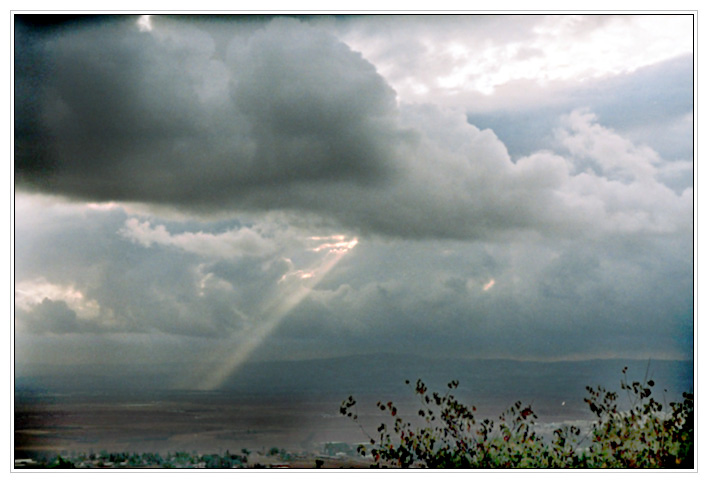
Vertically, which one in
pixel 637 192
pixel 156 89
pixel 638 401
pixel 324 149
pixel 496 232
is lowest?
pixel 638 401

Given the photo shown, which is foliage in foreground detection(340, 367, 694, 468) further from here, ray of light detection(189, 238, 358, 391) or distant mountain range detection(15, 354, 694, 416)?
ray of light detection(189, 238, 358, 391)

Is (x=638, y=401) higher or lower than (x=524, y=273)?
lower

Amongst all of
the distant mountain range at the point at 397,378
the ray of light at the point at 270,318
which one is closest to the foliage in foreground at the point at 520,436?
the distant mountain range at the point at 397,378

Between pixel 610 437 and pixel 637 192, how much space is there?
1.83 metres

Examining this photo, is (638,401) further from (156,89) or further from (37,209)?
(37,209)

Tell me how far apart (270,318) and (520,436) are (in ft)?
6.80

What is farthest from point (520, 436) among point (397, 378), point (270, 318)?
point (270, 318)

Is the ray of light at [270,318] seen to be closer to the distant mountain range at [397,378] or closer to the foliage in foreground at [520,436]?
the distant mountain range at [397,378]

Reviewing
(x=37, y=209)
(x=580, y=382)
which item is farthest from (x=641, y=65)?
(x=37, y=209)

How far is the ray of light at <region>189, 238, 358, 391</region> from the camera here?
452 centimetres

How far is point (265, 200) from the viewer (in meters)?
4.63

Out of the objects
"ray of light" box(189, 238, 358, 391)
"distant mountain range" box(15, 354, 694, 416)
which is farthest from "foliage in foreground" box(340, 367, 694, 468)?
"ray of light" box(189, 238, 358, 391)

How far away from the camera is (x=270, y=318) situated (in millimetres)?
4559

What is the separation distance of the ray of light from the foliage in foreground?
83cm
